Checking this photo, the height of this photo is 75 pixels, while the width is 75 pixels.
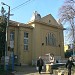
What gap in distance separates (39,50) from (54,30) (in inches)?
244

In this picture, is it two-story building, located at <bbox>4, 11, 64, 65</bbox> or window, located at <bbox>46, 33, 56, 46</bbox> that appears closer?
two-story building, located at <bbox>4, 11, 64, 65</bbox>

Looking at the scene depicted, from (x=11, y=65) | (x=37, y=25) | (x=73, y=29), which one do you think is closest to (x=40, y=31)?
(x=37, y=25)

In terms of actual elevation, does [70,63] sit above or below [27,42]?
below

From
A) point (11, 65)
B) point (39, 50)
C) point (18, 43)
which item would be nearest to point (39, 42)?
point (39, 50)

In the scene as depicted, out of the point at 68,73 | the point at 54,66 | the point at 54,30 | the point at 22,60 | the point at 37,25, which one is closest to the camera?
the point at 68,73

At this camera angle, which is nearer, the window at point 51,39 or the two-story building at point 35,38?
the two-story building at point 35,38

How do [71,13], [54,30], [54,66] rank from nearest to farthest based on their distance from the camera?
[54,66]
[71,13]
[54,30]

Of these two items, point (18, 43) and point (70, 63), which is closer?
point (70, 63)

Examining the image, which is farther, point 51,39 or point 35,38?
point 51,39

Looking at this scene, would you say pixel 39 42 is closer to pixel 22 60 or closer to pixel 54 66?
pixel 22 60

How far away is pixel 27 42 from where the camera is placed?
38594 millimetres

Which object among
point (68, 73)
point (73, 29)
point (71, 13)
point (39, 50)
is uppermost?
point (71, 13)

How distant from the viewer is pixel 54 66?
2447 cm

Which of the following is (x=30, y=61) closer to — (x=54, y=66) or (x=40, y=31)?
(x=40, y=31)
